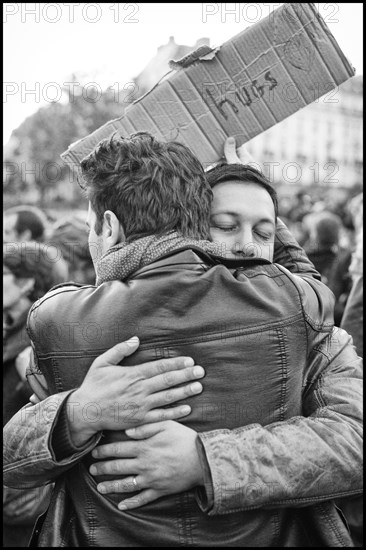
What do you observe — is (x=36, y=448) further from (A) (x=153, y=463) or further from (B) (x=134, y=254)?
(B) (x=134, y=254)

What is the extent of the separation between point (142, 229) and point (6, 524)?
209cm

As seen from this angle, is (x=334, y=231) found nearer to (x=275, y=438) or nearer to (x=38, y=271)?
(x=38, y=271)

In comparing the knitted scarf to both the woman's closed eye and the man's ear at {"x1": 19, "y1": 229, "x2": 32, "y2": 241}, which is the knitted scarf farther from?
the man's ear at {"x1": 19, "y1": 229, "x2": 32, "y2": 241}

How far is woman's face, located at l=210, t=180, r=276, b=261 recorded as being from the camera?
6.91ft

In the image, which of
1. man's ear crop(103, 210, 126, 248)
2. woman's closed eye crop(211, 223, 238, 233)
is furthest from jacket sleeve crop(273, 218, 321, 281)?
man's ear crop(103, 210, 126, 248)

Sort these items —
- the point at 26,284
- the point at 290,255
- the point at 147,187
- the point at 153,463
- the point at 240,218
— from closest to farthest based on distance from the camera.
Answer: the point at 153,463
the point at 147,187
the point at 240,218
the point at 290,255
the point at 26,284

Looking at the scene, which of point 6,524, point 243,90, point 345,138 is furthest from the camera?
point 345,138

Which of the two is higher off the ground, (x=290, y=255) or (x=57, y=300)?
(x=290, y=255)

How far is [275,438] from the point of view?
172 centimetres

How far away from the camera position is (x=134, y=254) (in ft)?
5.87

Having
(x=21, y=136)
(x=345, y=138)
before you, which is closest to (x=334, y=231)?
(x=21, y=136)

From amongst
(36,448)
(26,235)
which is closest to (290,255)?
(36,448)

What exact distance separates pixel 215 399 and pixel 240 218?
660 millimetres

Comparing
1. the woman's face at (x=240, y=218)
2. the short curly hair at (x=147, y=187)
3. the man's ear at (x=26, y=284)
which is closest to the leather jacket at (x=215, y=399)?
the short curly hair at (x=147, y=187)
